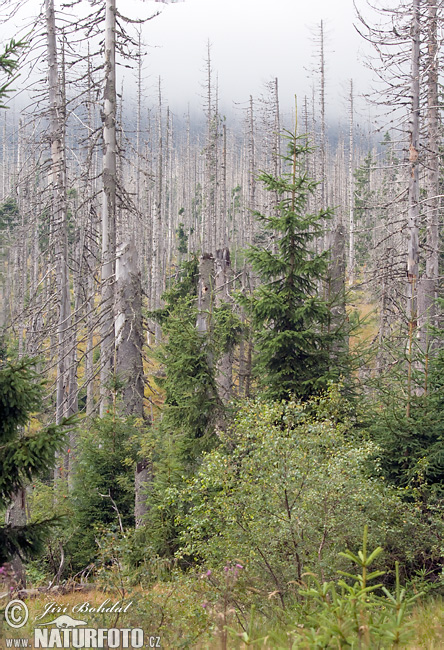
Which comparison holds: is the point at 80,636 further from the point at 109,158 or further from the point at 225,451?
the point at 109,158

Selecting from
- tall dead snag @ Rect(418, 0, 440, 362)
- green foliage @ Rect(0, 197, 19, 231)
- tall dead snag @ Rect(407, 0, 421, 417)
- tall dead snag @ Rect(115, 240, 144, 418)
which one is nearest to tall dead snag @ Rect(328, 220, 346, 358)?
tall dead snag @ Rect(407, 0, 421, 417)

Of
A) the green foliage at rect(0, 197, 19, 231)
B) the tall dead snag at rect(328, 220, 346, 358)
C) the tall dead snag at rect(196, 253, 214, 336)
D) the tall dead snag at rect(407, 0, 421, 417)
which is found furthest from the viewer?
the green foliage at rect(0, 197, 19, 231)

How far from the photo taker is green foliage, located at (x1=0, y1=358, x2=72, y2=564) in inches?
163

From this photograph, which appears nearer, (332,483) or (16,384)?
(16,384)

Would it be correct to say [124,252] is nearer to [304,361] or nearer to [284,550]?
[304,361]

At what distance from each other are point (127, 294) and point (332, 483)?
641 centimetres

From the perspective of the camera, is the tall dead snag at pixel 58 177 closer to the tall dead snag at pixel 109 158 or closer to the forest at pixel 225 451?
the forest at pixel 225 451

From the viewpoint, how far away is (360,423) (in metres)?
10.5

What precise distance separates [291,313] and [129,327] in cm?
333

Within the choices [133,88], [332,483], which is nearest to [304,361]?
[332,483]

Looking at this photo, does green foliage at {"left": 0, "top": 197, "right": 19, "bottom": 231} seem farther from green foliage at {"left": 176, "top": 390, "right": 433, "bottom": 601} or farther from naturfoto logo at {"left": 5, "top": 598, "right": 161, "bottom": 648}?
naturfoto logo at {"left": 5, "top": 598, "right": 161, "bottom": 648}

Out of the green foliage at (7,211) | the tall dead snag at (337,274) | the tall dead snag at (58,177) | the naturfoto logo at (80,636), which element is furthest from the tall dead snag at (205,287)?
the green foliage at (7,211)

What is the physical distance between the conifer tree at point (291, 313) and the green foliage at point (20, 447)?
243 inches

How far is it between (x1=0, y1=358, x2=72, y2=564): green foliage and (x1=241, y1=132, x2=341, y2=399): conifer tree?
6173mm
